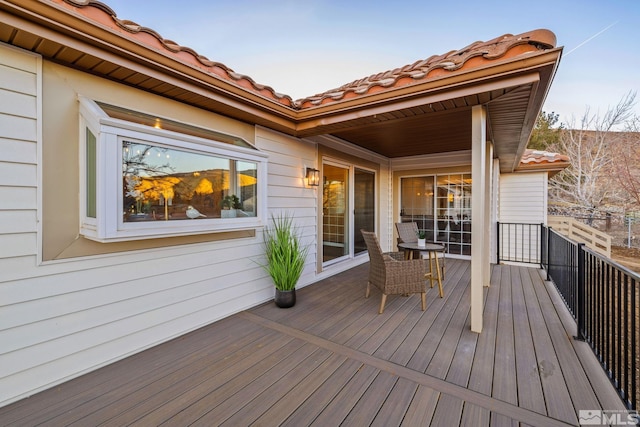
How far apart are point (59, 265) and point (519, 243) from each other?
853 cm

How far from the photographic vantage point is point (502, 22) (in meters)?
5.13

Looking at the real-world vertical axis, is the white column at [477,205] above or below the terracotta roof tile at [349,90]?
below

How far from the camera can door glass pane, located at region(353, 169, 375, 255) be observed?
5754 mm

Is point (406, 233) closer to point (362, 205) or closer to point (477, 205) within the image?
point (362, 205)

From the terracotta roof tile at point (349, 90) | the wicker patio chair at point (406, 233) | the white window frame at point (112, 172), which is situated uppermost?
the terracotta roof tile at point (349, 90)

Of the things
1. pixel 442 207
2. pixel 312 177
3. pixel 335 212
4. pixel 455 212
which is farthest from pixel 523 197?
pixel 312 177

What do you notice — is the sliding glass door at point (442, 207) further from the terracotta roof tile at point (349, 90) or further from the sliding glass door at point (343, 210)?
the terracotta roof tile at point (349, 90)

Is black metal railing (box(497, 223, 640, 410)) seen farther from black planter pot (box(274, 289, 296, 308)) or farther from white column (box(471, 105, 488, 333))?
black planter pot (box(274, 289, 296, 308))

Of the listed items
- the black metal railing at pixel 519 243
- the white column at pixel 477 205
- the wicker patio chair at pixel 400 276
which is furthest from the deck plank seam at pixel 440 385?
the black metal railing at pixel 519 243

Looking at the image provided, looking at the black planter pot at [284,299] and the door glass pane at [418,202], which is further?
the door glass pane at [418,202]

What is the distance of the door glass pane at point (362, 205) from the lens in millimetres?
5754

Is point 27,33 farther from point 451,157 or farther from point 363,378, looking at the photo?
point 451,157

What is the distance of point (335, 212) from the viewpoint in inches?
209

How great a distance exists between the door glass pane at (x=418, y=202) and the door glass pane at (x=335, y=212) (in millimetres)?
2261
